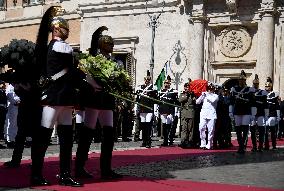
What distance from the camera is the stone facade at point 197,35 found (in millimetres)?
23500

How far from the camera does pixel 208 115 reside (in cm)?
1398

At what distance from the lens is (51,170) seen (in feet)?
26.0

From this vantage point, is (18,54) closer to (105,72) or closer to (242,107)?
(105,72)

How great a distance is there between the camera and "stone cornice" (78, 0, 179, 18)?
86.0ft

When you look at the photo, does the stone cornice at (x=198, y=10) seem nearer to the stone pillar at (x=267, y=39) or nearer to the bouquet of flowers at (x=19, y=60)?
the stone pillar at (x=267, y=39)

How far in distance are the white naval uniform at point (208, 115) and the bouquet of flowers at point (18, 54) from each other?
20.7 ft

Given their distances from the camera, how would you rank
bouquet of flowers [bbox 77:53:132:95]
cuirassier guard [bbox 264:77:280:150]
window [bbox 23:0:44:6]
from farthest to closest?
window [bbox 23:0:44:6], cuirassier guard [bbox 264:77:280:150], bouquet of flowers [bbox 77:53:132:95]

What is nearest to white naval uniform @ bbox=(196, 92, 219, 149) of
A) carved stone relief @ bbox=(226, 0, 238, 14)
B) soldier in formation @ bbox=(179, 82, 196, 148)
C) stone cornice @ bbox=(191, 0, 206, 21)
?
soldier in formation @ bbox=(179, 82, 196, 148)

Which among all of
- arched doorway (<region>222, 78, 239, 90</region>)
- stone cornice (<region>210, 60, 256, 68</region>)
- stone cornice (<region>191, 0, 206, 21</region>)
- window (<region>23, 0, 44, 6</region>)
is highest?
window (<region>23, 0, 44, 6</region>)

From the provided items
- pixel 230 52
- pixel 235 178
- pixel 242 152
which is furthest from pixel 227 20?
pixel 235 178

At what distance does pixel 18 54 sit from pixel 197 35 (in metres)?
17.4

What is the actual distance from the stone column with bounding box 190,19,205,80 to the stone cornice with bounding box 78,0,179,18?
1673mm

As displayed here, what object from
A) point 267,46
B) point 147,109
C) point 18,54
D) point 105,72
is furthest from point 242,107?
point 267,46

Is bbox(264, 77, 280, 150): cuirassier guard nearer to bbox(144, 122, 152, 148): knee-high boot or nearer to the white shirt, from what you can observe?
the white shirt
